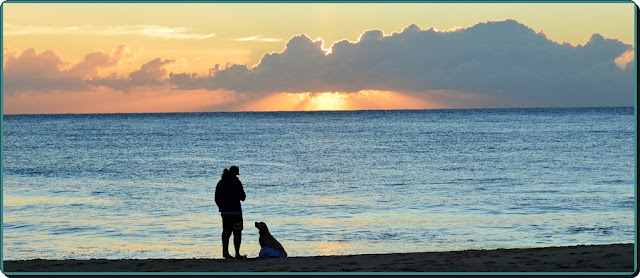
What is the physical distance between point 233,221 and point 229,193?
71 centimetres

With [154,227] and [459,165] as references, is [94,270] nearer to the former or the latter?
[154,227]

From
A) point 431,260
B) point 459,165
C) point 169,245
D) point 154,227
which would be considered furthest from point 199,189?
point 431,260

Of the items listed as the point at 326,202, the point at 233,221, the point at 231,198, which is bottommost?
the point at 326,202

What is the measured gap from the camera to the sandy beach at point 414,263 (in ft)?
41.1

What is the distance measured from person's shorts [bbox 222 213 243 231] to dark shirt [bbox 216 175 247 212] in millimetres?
171

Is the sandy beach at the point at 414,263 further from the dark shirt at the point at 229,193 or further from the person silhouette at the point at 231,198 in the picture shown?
the dark shirt at the point at 229,193

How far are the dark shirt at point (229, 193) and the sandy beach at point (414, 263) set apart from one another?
39.3 inches

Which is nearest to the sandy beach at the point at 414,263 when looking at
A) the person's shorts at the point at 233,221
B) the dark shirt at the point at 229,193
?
the person's shorts at the point at 233,221

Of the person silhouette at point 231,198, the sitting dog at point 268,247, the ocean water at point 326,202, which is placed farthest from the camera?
the ocean water at point 326,202

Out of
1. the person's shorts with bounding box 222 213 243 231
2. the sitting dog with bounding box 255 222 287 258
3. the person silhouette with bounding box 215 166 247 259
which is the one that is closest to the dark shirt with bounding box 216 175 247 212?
the person silhouette with bounding box 215 166 247 259

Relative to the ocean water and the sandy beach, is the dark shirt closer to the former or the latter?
the sandy beach

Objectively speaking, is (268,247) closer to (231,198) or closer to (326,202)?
(231,198)

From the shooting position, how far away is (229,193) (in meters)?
14.9

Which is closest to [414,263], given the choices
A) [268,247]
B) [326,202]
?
[268,247]
